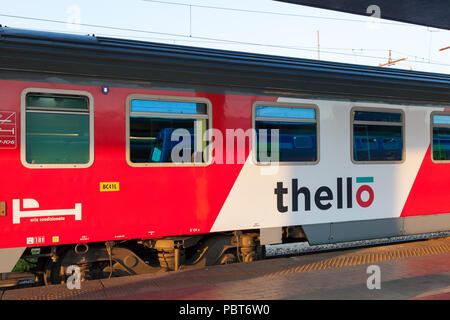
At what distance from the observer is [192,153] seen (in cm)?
675

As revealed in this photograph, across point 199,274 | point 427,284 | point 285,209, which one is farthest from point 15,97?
point 427,284

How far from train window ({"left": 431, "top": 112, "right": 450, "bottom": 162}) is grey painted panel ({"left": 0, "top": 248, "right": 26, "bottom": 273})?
7.26 m

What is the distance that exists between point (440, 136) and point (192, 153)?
16.6 feet

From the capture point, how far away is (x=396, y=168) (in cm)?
830

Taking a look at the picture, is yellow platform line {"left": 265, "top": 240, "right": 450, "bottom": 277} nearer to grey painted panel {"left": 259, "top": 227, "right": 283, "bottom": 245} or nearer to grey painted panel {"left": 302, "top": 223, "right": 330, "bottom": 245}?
grey painted panel {"left": 302, "top": 223, "right": 330, "bottom": 245}

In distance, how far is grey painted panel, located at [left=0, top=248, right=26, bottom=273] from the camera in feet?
18.7

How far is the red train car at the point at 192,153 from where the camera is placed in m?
5.88

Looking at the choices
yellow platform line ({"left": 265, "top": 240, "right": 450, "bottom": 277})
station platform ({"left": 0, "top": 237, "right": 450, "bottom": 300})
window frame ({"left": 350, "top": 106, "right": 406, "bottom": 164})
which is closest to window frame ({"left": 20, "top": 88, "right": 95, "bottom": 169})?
station platform ({"left": 0, "top": 237, "right": 450, "bottom": 300})

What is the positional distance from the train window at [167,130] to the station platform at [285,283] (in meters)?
1.64

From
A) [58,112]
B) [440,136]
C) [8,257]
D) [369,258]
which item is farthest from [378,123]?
[8,257]

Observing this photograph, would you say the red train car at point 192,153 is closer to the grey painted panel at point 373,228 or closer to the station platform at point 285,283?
the grey painted panel at point 373,228

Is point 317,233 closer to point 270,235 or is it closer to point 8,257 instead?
point 270,235
